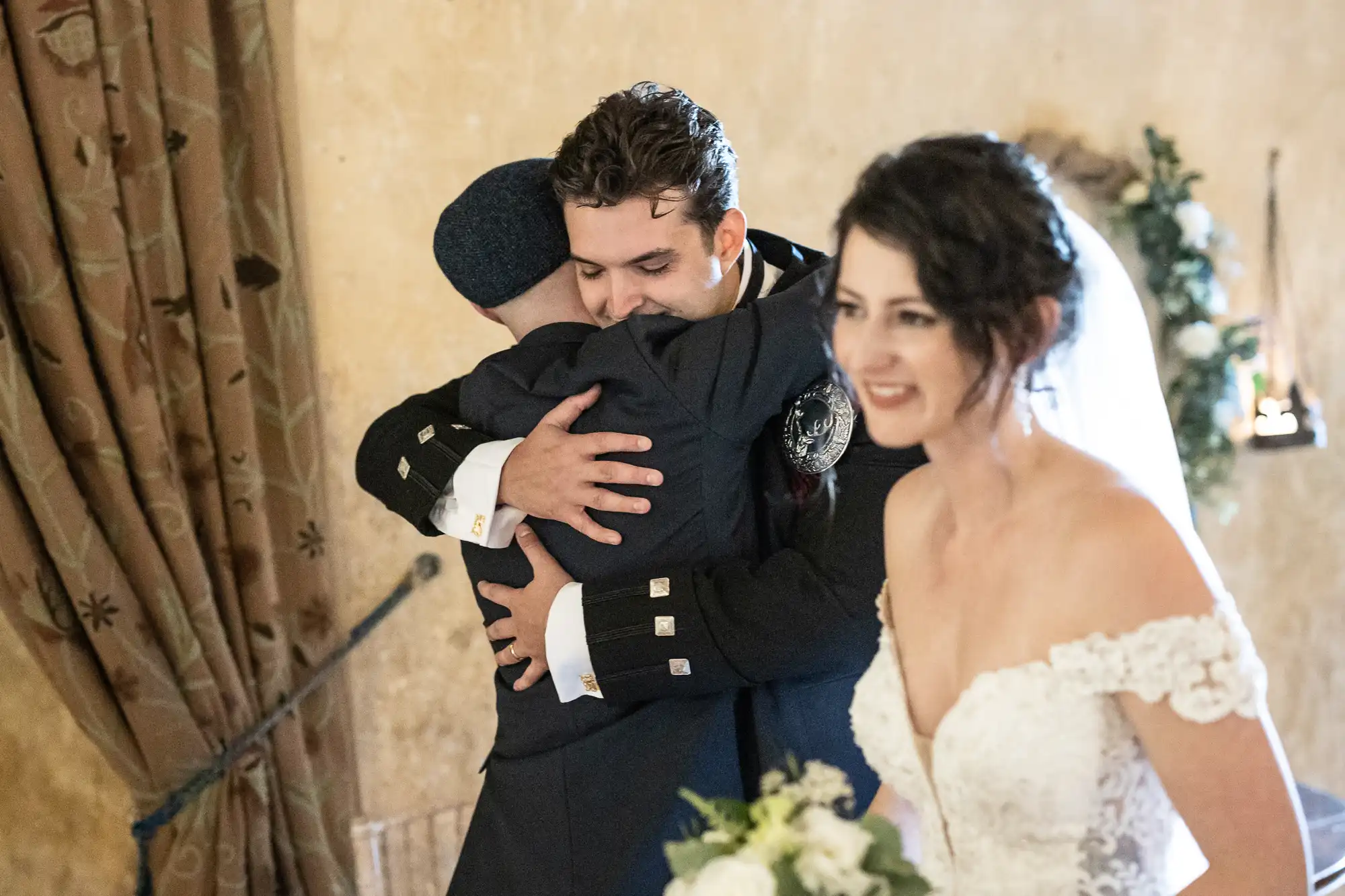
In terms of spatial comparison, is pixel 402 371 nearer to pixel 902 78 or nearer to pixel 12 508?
pixel 12 508

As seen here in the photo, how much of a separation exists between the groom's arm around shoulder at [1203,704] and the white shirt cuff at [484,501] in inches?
31.3

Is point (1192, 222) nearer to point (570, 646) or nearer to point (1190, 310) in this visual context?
point (1190, 310)

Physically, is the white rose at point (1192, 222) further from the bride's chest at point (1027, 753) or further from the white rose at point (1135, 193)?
the bride's chest at point (1027, 753)

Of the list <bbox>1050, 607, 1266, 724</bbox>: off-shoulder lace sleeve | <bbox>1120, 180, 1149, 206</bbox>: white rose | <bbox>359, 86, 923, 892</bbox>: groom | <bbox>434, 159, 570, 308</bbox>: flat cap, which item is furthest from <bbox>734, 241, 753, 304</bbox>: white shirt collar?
<bbox>1120, 180, 1149, 206</bbox>: white rose

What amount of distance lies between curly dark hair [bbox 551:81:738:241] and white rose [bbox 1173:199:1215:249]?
2157 mm

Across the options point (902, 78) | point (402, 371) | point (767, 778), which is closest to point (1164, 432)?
point (767, 778)

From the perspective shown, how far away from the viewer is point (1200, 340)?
3244 millimetres

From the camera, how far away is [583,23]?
2568 mm

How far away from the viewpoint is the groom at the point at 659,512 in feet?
4.41

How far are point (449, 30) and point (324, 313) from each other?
25.0 inches

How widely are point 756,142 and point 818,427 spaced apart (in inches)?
62.5

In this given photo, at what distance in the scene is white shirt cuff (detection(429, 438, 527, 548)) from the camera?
1.51m

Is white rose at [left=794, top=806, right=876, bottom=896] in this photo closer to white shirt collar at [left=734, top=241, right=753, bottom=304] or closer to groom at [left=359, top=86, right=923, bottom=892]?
groom at [left=359, top=86, right=923, bottom=892]

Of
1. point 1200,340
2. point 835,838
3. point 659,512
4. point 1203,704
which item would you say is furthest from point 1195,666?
point 1200,340
